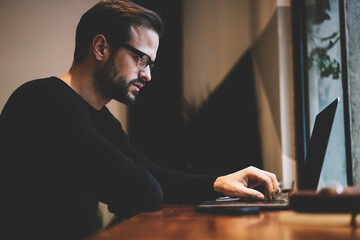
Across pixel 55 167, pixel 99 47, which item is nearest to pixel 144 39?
pixel 99 47

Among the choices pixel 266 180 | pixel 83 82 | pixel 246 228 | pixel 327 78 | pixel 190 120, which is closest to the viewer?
pixel 246 228

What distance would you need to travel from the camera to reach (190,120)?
3.28 m

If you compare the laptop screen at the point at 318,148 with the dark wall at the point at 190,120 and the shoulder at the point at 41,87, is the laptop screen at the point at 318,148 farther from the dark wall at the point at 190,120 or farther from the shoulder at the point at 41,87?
the dark wall at the point at 190,120

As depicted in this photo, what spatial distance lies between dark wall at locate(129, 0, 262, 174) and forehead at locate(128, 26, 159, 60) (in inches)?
62.1

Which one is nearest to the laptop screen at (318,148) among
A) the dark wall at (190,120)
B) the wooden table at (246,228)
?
the wooden table at (246,228)

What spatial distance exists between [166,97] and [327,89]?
59.8 inches

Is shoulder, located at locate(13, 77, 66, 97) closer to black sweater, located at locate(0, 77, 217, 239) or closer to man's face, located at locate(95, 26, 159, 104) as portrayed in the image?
black sweater, located at locate(0, 77, 217, 239)

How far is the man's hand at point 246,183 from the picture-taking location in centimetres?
124

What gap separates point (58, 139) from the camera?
1093 millimetres

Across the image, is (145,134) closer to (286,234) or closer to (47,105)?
(47,105)

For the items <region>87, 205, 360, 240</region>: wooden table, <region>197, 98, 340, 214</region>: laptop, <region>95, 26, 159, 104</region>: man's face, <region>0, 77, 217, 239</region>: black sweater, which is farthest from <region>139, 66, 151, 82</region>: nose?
<region>87, 205, 360, 240</region>: wooden table

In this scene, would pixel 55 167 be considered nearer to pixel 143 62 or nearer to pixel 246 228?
pixel 143 62

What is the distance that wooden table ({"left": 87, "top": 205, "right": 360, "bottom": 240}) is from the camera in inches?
24.0

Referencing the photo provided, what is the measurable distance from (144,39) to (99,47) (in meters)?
0.20
